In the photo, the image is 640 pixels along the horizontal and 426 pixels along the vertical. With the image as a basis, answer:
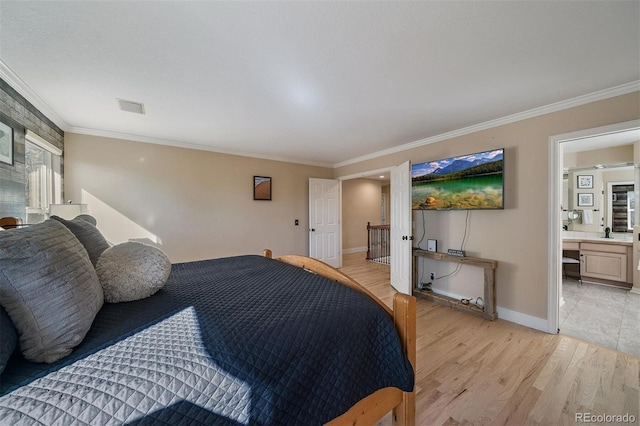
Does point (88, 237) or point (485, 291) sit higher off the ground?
point (88, 237)

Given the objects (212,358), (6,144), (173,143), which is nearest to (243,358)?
(212,358)

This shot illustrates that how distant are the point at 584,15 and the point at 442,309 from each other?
299 centimetres

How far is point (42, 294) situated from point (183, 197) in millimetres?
3394

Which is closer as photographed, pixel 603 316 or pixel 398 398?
pixel 398 398

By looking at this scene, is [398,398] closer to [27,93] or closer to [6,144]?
[6,144]

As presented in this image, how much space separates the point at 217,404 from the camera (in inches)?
30.3

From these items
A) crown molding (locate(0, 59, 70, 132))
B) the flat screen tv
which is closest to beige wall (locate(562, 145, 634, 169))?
the flat screen tv

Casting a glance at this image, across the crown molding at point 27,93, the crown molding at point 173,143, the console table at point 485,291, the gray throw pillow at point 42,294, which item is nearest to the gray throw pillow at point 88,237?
the gray throw pillow at point 42,294

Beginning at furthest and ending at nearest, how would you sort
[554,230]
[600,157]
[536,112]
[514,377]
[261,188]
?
[261,188] < [600,157] < [536,112] < [554,230] < [514,377]

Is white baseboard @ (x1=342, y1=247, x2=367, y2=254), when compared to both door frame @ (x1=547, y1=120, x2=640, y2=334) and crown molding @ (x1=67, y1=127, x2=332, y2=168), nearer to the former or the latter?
crown molding @ (x1=67, y1=127, x2=332, y2=168)

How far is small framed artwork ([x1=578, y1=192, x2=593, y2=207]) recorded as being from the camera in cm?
448

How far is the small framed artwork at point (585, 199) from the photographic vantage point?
448cm

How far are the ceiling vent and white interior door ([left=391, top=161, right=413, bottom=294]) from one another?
3.37 m

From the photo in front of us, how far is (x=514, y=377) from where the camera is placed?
1870 mm
